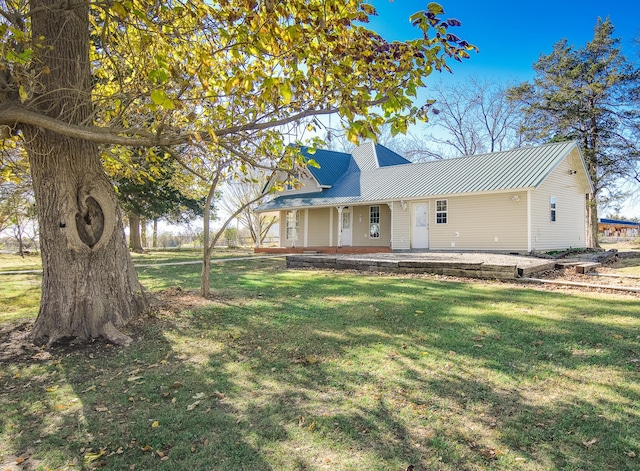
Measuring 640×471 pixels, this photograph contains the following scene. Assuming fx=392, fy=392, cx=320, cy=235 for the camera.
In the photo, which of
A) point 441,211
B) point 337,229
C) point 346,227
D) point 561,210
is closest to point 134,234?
point 337,229

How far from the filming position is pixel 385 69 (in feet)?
14.1

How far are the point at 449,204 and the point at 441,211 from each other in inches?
19.3

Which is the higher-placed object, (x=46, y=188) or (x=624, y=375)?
(x=46, y=188)

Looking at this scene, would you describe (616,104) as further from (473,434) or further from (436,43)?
(473,434)

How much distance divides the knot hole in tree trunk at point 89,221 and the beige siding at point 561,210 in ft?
→ 48.8

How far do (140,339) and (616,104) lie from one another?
88.4ft

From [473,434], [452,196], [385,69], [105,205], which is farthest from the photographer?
[452,196]

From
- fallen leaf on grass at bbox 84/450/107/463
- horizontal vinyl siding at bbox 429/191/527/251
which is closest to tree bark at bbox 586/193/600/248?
horizontal vinyl siding at bbox 429/191/527/251

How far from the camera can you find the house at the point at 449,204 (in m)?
15.4

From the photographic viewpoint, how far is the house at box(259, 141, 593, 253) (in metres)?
15.4

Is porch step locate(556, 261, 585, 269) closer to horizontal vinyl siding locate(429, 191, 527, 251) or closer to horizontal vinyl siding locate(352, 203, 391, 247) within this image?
horizontal vinyl siding locate(429, 191, 527, 251)

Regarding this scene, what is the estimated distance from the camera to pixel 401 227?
18547mm

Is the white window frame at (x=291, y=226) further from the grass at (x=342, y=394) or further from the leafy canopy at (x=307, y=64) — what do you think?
the leafy canopy at (x=307, y=64)

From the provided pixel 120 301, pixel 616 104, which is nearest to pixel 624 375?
pixel 120 301
